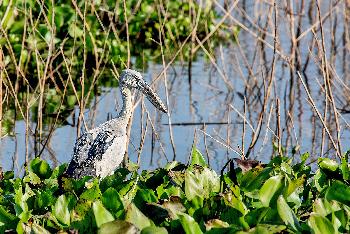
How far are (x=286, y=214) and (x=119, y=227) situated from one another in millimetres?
745

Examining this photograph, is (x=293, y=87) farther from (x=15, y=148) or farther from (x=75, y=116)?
(x=15, y=148)

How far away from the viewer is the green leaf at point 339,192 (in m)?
4.45

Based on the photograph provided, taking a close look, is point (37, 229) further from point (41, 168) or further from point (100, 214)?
point (41, 168)

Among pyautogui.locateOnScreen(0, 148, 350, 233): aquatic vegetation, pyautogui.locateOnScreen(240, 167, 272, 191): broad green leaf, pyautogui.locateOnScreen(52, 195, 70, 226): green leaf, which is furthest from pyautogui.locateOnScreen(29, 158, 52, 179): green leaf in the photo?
pyautogui.locateOnScreen(240, 167, 272, 191): broad green leaf

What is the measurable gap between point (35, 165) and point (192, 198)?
1.14 meters

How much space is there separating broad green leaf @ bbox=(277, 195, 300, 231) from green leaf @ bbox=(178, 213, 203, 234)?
0.37 metres

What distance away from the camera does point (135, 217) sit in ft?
13.0

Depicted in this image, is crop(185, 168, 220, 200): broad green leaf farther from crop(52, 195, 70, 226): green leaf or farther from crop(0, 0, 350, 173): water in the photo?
crop(0, 0, 350, 173): water

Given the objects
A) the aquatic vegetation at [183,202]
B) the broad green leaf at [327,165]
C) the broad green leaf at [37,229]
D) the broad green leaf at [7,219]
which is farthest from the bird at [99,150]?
the broad green leaf at [37,229]

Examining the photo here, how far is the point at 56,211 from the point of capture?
4164mm

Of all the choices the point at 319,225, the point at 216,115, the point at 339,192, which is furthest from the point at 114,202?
the point at 216,115

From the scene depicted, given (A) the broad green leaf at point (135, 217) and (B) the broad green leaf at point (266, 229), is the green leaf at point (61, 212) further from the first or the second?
(B) the broad green leaf at point (266, 229)

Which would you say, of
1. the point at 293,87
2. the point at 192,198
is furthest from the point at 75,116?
the point at 192,198

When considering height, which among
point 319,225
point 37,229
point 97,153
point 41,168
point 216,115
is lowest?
point 216,115
